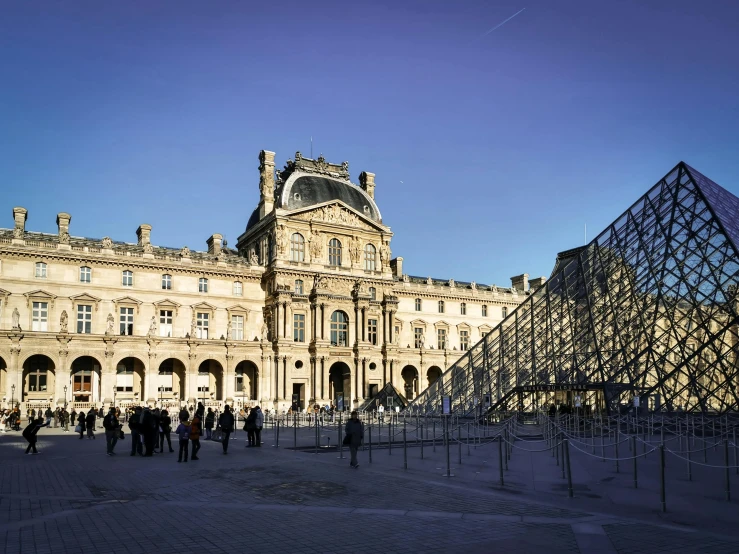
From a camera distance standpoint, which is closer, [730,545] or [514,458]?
[730,545]

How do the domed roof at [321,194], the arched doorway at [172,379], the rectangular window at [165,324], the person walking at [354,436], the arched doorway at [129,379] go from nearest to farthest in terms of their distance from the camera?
the person walking at [354,436] → the arched doorway at [129,379] → the arched doorway at [172,379] → the rectangular window at [165,324] → the domed roof at [321,194]

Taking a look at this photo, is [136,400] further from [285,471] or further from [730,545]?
[730,545]

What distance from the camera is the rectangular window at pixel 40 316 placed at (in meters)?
44.7

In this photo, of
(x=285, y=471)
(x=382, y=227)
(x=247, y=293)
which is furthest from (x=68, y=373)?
(x=285, y=471)

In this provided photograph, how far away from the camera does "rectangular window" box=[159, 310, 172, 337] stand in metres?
49.1

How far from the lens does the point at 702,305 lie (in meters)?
24.3

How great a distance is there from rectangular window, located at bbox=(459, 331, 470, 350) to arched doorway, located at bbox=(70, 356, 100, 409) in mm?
32642

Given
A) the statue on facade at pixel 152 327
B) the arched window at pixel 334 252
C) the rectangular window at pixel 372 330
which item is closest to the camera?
the statue on facade at pixel 152 327

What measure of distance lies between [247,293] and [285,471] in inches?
1499

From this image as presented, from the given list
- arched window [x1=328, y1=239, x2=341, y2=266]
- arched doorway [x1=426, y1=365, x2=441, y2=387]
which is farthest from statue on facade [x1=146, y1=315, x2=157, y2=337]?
arched doorway [x1=426, y1=365, x2=441, y2=387]

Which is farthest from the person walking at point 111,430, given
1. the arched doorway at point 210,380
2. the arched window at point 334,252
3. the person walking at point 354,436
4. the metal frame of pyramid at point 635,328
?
the arched window at point 334,252

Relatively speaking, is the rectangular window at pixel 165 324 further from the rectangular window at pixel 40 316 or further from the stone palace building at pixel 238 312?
the rectangular window at pixel 40 316

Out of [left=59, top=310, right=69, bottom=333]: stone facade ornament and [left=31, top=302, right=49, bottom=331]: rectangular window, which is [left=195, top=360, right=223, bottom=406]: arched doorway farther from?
[left=31, top=302, right=49, bottom=331]: rectangular window

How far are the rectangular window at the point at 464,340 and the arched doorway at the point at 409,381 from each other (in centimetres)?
556
